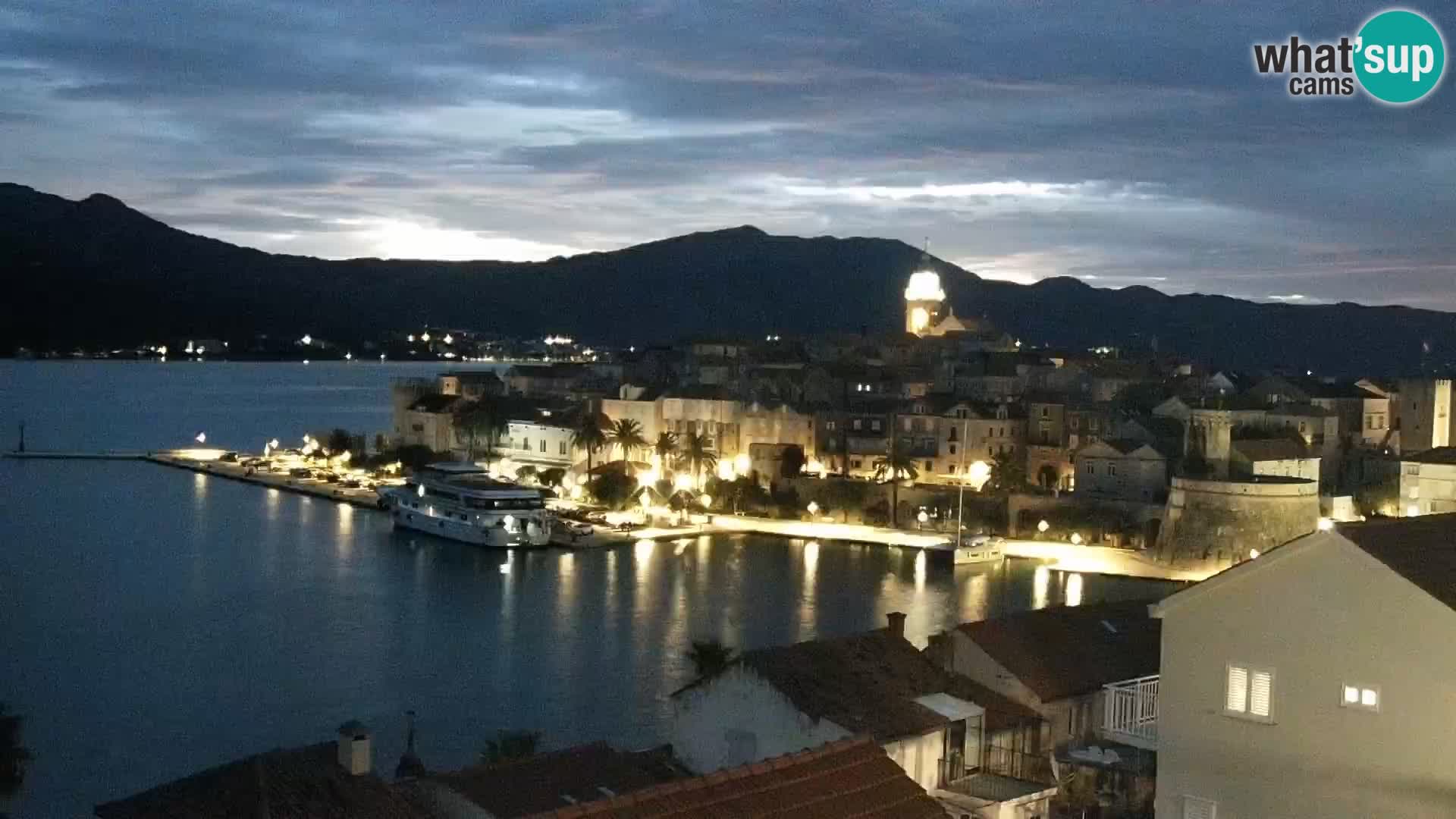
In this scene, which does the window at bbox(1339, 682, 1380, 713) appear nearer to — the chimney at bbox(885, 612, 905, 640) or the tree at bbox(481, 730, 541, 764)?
the chimney at bbox(885, 612, 905, 640)

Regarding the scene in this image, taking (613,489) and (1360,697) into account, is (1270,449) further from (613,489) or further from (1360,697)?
(1360,697)

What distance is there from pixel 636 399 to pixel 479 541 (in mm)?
10020

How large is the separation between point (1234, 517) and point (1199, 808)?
2122cm

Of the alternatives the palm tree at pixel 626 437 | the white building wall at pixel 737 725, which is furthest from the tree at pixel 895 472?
the white building wall at pixel 737 725

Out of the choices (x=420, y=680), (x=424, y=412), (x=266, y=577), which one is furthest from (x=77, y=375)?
(x=420, y=680)

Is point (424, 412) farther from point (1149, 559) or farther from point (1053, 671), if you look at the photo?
point (1053, 671)

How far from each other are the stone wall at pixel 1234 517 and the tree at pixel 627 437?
1427 centimetres

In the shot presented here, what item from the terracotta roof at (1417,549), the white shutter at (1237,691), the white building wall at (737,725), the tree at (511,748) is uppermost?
the terracotta roof at (1417,549)

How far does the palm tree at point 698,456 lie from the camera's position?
35.7 m

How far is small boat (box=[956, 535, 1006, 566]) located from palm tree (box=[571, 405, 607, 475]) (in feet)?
38.4

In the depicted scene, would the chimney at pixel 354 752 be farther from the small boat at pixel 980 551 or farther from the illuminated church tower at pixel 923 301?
the illuminated church tower at pixel 923 301

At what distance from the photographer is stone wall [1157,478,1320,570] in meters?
25.3

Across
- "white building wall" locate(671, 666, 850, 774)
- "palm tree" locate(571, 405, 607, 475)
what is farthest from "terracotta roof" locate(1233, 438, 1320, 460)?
"white building wall" locate(671, 666, 850, 774)

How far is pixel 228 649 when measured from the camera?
751 inches
